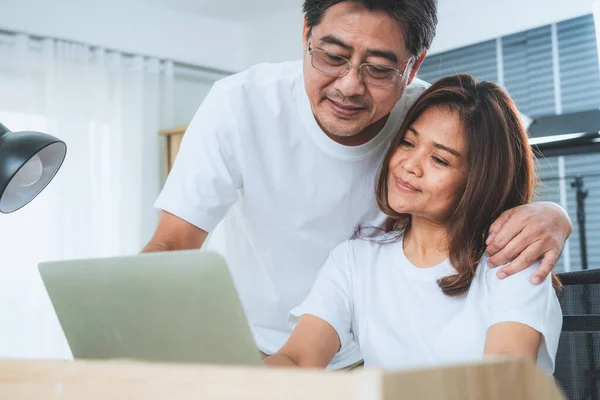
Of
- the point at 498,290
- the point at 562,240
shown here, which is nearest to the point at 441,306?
the point at 498,290

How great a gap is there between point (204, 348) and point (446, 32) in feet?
11.8

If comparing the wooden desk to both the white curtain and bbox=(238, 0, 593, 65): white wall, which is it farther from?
the white curtain

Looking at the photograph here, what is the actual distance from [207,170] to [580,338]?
841 mm

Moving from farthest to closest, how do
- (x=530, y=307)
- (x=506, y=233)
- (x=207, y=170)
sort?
(x=207, y=170)
(x=506, y=233)
(x=530, y=307)

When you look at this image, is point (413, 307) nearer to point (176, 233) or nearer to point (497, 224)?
point (497, 224)

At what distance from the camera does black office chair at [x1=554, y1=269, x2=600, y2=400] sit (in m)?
1.33

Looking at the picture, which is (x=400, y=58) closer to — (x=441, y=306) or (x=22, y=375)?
(x=441, y=306)

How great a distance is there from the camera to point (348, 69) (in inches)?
56.9

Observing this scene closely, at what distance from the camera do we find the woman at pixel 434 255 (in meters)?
1.28

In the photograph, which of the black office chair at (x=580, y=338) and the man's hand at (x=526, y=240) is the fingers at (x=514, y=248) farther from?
the black office chair at (x=580, y=338)

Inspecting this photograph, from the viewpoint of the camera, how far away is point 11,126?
13.4ft

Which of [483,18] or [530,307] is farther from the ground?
[483,18]

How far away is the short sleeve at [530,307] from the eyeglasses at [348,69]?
0.48 metres

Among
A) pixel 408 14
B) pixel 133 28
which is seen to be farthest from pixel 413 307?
pixel 133 28
